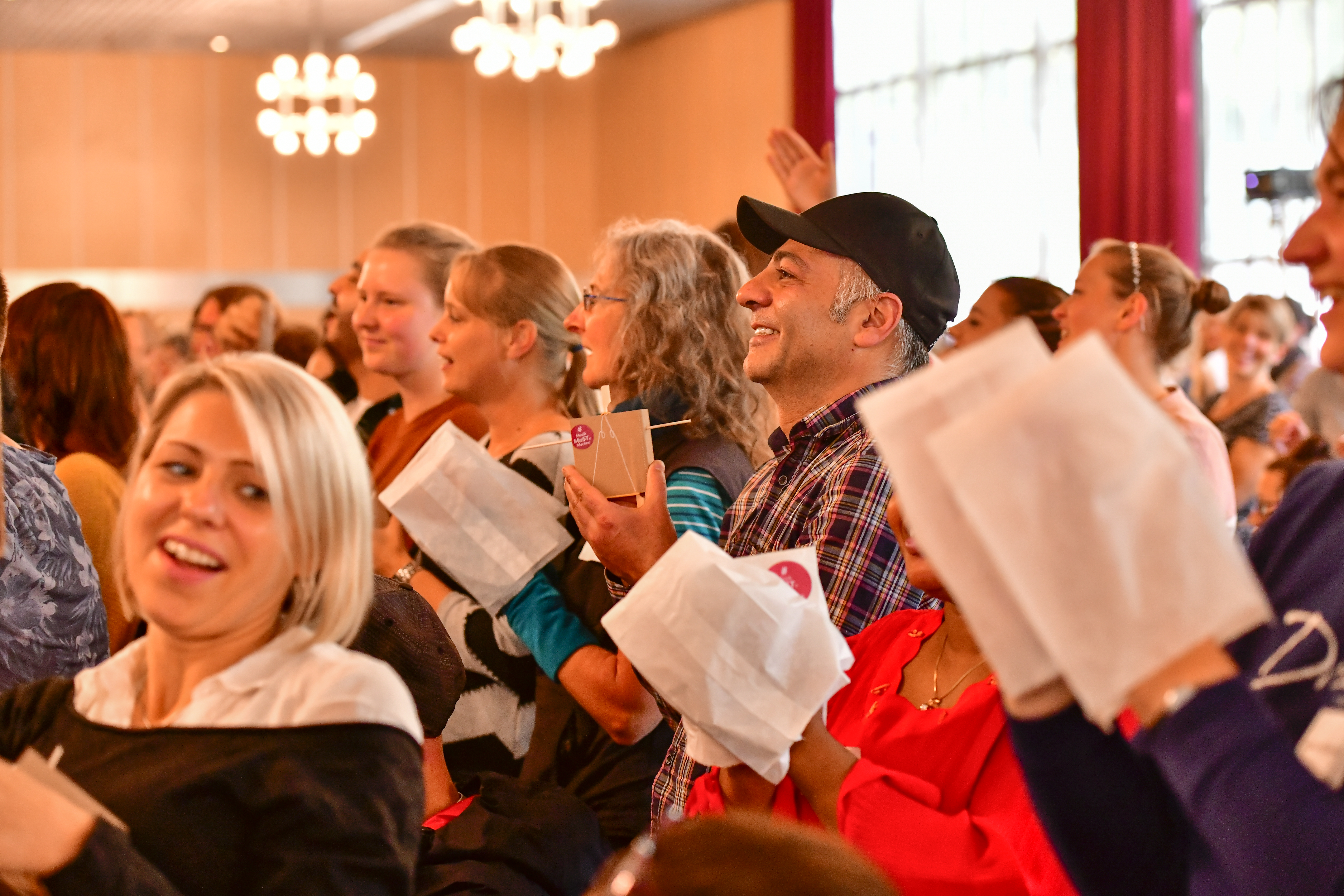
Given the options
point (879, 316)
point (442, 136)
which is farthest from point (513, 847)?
point (442, 136)

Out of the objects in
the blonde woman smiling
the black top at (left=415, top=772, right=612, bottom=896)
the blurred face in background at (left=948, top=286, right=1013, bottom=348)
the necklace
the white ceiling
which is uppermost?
the white ceiling

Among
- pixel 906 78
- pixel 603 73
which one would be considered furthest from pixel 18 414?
pixel 603 73

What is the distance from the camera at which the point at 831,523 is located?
1932 millimetres

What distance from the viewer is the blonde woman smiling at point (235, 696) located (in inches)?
45.8

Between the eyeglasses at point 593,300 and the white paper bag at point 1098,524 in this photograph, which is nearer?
the white paper bag at point 1098,524

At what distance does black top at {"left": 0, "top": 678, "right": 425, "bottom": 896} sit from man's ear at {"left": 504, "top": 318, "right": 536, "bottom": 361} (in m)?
1.74

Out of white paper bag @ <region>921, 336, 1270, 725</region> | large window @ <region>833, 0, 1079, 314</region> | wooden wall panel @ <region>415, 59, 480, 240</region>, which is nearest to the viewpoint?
white paper bag @ <region>921, 336, 1270, 725</region>

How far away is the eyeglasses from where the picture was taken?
2678mm

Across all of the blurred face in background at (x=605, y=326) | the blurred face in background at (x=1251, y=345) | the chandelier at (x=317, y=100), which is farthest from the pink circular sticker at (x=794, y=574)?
the chandelier at (x=317, y=100)

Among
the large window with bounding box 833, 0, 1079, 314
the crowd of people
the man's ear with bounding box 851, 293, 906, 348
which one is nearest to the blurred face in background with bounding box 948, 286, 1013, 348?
the crowd of people

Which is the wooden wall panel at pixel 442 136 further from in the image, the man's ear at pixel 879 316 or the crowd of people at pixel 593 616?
the man's ear at pixel 879 316

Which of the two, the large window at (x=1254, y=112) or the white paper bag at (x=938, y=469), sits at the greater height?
the large window at (x=1254, y=112)

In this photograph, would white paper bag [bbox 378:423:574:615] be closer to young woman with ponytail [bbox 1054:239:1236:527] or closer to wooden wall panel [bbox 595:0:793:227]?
young woman with ponytail [bbox 1054:239:1236:527]

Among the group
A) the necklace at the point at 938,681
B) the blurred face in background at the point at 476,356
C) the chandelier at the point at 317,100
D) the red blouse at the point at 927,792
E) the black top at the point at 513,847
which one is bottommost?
the black top at the point at 513,847
